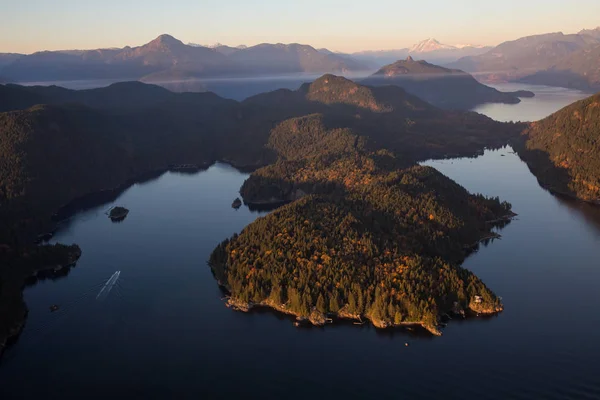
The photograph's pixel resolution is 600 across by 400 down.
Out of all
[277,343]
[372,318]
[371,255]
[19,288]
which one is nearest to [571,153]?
[371,255]

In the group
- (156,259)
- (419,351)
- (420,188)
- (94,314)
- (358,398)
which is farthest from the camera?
(420,188)

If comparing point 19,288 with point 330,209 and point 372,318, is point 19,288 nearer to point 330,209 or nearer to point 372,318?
point 330,209

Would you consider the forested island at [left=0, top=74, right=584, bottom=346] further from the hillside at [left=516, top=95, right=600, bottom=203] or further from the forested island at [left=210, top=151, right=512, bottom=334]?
the hillside at [left=516, top=95, right=600, bottom=203]

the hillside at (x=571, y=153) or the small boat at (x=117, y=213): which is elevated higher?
the hillside at (x=571, y=153)

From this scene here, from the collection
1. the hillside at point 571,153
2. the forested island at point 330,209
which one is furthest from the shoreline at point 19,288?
the hillside at point 571,153

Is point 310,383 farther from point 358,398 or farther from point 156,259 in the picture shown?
point 156,259

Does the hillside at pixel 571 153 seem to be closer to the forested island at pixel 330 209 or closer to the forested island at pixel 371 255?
the forested island at pixel 371 255

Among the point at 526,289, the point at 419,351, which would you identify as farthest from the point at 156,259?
the point at 526,289
